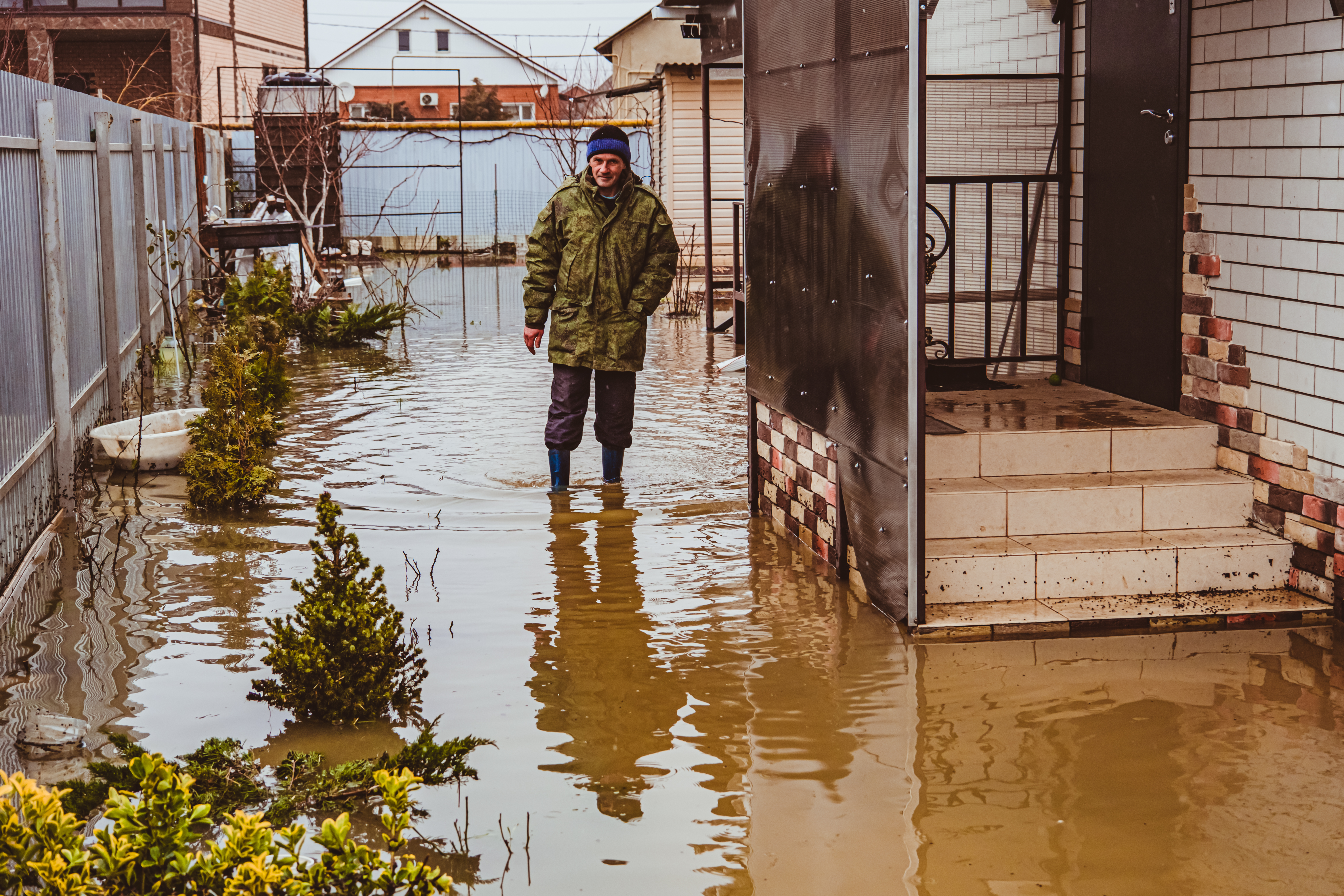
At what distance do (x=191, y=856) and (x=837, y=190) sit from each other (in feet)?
12.5

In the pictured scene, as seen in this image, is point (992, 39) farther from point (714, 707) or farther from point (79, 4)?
point (79, 4)

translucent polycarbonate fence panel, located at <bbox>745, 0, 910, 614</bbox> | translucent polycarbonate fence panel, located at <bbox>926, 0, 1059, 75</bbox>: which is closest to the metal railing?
translucent polycarbonate fence panel, located at <bbox>926, 0, 1059, 75</bbox>

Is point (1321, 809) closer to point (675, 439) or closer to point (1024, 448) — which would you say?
point (1024, 448)

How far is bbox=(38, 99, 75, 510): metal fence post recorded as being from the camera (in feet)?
22.8

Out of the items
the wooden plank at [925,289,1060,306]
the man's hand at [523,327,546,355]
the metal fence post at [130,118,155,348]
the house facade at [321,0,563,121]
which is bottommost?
the man's hand at [523,327,546,355]

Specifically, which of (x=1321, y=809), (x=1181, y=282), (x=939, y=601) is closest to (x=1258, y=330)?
(x=1181, y=282)

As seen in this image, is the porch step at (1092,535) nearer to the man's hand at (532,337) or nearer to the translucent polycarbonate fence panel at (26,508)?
the man's hand at (532,337)

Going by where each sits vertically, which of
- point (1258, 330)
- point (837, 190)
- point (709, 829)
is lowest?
point (709, 829)

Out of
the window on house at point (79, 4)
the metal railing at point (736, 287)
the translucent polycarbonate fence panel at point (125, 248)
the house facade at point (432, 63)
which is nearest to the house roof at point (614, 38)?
the window on house at point (79, 4)

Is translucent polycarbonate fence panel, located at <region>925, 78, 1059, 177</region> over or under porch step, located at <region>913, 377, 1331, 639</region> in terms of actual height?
over

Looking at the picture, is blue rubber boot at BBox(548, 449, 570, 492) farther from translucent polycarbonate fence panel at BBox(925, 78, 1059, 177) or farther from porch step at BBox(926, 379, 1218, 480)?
translucent polycarbonate fence panel at BBox(925, 78, 1059, 177)

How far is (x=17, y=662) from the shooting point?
4.87m

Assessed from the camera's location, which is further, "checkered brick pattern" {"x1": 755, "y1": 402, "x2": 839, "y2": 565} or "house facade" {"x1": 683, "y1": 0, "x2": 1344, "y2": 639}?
"checkered brick pattern" {"x1": 755, "y1": 402, "x2": 839, "y2": 565}

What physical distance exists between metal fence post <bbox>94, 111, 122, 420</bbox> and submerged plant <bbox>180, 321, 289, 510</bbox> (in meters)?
0.65
